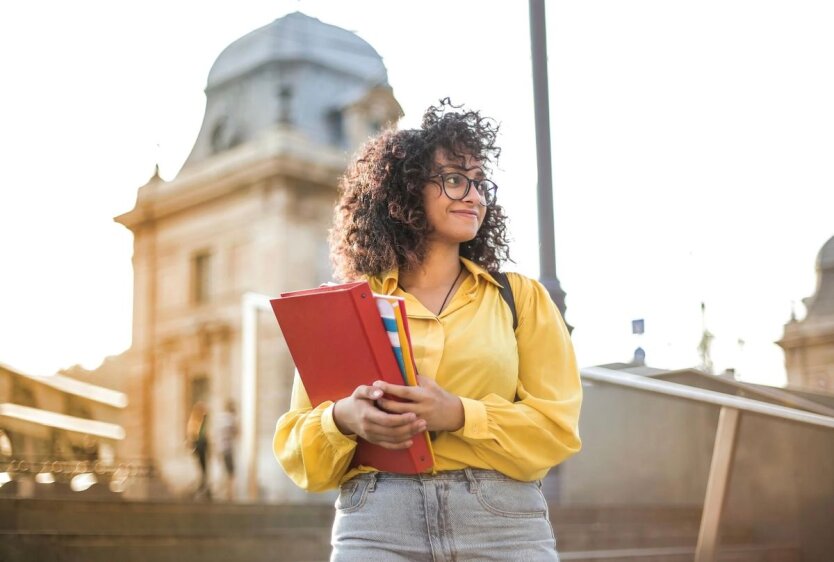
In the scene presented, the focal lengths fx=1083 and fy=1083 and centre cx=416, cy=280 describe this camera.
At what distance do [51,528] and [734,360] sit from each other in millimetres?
3672

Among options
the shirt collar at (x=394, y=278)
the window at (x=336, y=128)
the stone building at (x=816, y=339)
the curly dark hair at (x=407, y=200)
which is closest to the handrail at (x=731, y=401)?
the stone building at (x=816, y=339)

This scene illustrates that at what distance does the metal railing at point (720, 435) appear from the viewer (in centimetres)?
448

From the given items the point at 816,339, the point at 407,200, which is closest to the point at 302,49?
the point at 816,339

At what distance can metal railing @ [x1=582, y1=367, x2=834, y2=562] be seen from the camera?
448cm

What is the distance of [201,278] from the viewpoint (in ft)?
60.1

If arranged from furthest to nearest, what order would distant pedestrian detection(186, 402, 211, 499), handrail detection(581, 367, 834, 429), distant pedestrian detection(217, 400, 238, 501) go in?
distant pedestrian detection(186, 402, 211, 499) → distant pedestrian detection(217, 400, 238, 501) → handrail detection(581, 367, 834, 429)

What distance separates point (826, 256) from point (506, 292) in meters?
3.40

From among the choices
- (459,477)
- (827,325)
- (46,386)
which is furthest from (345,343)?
(46,386)

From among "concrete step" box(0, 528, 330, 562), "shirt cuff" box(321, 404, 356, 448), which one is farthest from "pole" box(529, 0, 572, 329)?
"shirt cuff" box(321, 404, 356, 448)

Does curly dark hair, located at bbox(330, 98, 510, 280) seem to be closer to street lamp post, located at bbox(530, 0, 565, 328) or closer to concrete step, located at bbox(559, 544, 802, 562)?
concrete step, located at bbox(559, 544, 802, 562)

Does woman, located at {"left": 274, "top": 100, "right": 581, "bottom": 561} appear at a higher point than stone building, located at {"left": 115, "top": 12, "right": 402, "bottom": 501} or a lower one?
lower

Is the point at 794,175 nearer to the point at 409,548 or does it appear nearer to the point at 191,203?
the point at 409,548

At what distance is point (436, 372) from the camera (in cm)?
227

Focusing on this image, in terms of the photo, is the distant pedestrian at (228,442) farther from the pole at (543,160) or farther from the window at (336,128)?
the pole at (543,160)
